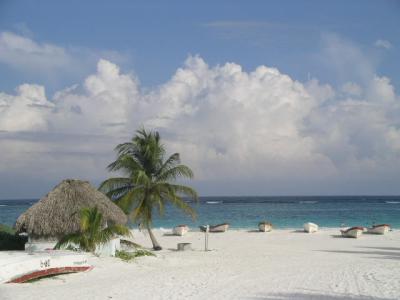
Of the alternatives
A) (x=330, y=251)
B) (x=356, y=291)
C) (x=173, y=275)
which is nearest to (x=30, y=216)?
(x=173, y=275)

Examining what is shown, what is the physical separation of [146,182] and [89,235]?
4.86 meters

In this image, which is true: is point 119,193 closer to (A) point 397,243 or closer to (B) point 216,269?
(B) point 216,269

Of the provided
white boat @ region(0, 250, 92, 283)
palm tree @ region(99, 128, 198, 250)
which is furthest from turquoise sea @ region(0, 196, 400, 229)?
white boat @ region(0, 250, 92, 283)

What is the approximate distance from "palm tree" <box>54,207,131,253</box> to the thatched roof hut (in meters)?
0.27

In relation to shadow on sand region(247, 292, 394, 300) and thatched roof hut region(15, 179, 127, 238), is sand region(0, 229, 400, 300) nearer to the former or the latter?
shadow on sand region(247, 292, 394, 300)

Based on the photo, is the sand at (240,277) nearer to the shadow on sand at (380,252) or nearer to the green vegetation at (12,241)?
the shadow on sand at (380,252)

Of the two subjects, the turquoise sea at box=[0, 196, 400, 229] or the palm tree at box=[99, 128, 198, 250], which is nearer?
the palm tree at box=[99, 128, 198, 250]

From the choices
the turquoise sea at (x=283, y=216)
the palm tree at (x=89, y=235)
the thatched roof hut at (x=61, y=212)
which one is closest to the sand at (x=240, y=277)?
the palm tree at (x=89, y=235)

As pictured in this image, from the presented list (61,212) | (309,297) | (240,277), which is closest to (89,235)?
(61,212)

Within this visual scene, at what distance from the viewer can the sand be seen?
395 inches

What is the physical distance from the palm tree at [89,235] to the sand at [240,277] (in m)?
0.63

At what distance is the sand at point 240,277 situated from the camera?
32.9ft

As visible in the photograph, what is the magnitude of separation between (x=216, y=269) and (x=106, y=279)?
131 inches

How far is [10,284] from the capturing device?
10.7 m
